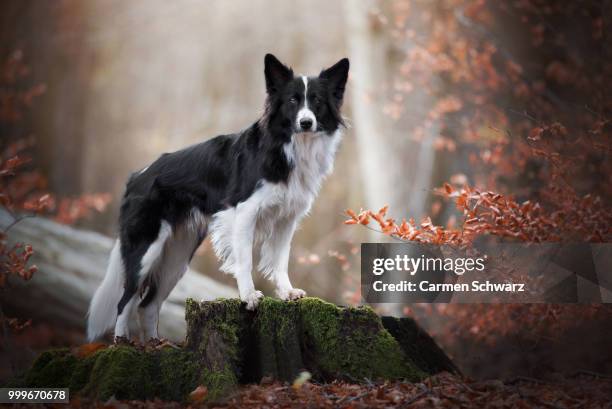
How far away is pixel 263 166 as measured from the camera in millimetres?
4777

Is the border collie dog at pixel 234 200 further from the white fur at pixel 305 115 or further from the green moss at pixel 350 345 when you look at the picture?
the green moss at pixel 350 345

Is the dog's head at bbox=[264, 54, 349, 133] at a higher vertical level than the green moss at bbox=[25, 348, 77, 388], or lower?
higher

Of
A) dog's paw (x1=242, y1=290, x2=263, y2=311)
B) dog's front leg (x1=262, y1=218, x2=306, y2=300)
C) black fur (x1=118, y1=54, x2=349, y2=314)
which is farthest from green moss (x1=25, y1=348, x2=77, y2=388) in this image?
dog's front leg (x1=262, y1=218, x2=306, y2=300)

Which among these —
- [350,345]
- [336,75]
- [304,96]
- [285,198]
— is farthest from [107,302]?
[336,75]

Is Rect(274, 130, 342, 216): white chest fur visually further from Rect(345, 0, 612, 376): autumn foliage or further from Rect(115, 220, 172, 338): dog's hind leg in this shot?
Rect(115, 220, 172, 338): dog's hind leg

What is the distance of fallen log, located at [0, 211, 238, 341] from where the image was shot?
25.6 feet

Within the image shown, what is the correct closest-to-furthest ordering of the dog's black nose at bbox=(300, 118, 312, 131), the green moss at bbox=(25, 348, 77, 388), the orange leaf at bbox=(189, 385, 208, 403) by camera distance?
the orange leaf at bbox=(189, 385, 208, 403)
the green moss at bbox=(25, 348, 77, 388)
the dog's black nose at bbox=(300, 118, 312, 131)

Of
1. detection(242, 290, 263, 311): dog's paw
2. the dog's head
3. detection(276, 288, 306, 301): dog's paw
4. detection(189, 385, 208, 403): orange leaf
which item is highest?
the dog's head

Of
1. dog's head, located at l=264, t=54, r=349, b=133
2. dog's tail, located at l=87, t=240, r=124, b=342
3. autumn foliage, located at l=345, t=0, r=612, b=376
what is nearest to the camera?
dog's head, located at l=264, t=54, r=349, b=133

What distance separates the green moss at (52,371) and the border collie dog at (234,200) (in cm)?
68

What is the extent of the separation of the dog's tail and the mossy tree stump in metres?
0.91

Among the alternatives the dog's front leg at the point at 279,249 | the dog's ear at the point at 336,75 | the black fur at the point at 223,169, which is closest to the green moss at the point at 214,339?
the dog's front leg at the point at 279,249

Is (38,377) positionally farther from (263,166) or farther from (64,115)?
(64,115)

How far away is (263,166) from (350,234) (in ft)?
34.3
